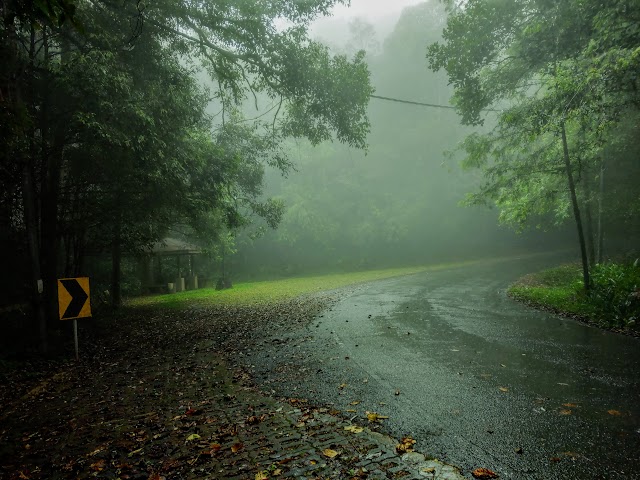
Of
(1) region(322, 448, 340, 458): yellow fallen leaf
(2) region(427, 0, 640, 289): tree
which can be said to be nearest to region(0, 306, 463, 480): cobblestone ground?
(1) region(322, 448, 340, 458): yellow fallen leaf

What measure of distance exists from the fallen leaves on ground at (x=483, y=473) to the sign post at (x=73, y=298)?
7.62 m

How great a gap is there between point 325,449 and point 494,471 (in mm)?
1431

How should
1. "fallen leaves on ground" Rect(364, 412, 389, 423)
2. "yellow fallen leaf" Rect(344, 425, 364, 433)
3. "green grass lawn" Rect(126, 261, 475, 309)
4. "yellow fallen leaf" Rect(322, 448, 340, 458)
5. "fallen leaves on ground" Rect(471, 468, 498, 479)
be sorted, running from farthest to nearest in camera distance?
"green grass lawn" Rect(126, 261, 475, 309) < "fallen leaves on ground" Rect(364, 412, 389, 423) < "yellow fallen leaf" Rect(344, 425, 364, 433) < "yellow fallen leaf" Rect(322, 448, 340, 458) < "fallen leaves on ground" Rect(471, 468, 498, 479)

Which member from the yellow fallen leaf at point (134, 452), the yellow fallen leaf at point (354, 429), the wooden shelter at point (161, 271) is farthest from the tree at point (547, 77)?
the wooden shelter at point (161, 271)

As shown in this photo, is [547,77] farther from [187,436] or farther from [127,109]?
[187,436]

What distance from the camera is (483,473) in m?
3.20

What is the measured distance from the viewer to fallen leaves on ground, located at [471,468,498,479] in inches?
124

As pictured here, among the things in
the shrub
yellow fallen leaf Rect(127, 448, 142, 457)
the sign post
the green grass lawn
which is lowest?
the green grass lawn

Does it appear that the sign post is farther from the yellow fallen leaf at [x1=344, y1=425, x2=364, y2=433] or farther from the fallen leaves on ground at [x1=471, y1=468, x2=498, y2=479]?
the fallen leaves on ground at [x1=471, y1=468, x2=498, y2=479]

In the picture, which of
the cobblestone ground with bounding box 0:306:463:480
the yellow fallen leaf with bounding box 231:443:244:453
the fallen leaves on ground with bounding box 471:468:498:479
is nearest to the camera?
the fallen leaves on ground with bounding box 471:468:498:479

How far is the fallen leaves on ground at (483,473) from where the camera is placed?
10.4 feet

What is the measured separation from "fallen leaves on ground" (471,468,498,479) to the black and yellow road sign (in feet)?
25.1

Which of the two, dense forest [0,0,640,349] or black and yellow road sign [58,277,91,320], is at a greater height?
dense forest [0,0,640,349]

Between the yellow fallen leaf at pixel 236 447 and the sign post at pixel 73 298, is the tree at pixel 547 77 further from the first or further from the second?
the sign post at pixel 73 298
